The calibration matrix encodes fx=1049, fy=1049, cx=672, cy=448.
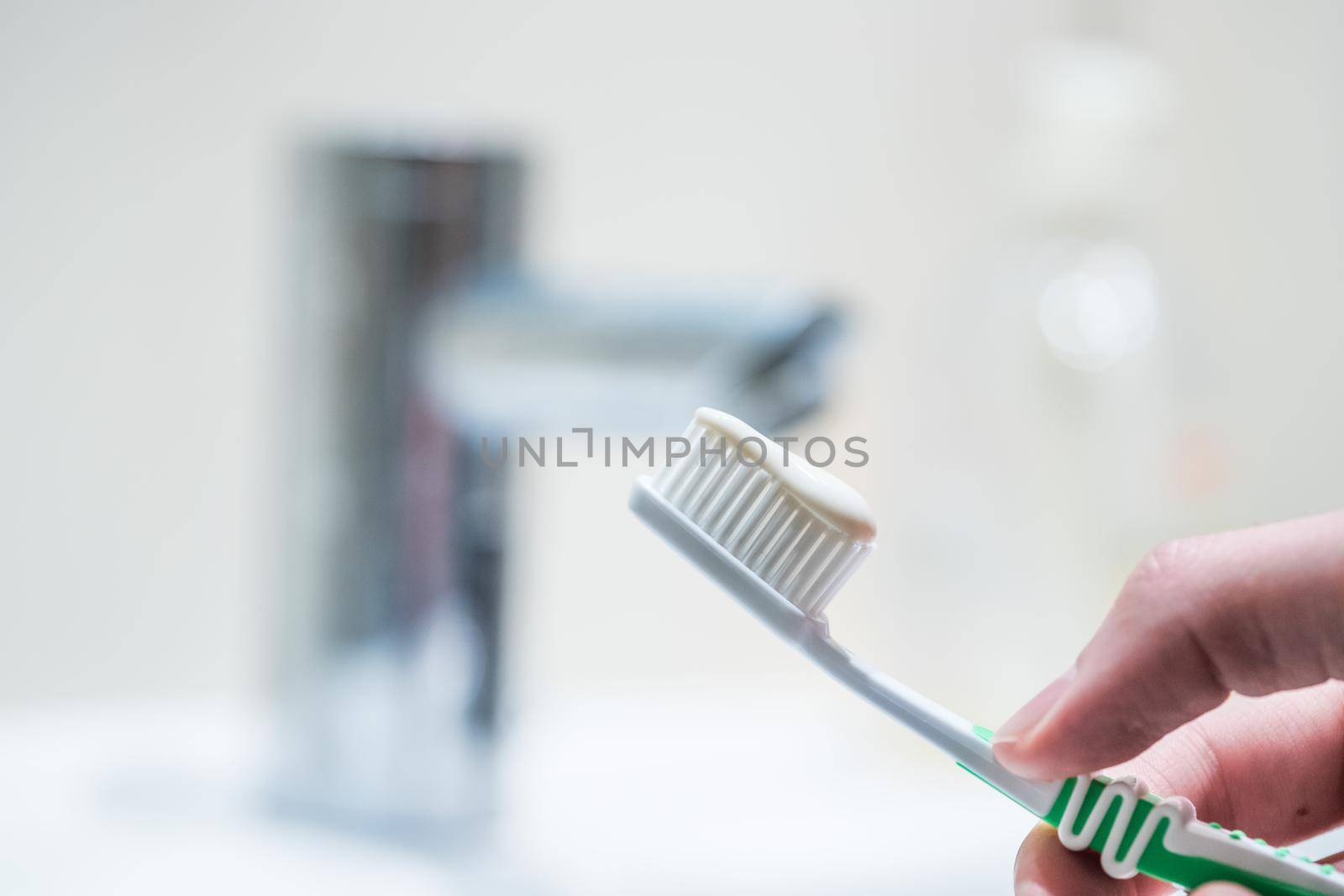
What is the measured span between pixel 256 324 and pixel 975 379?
0.44 meters

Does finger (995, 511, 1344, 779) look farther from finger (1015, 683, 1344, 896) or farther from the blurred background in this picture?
the blurred background

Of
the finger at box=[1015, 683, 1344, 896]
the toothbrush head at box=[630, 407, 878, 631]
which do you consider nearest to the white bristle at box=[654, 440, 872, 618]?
the toothbrush head at box=[630, 407, 878, 631]

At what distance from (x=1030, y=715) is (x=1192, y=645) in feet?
0.14

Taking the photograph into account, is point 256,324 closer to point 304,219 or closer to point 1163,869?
point 304,219

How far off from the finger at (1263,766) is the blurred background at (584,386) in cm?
17

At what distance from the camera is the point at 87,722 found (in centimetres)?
58

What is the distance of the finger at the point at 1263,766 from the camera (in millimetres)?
345

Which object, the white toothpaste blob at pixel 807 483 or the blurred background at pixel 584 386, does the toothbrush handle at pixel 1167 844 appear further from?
the blurred background at pixel 584 386

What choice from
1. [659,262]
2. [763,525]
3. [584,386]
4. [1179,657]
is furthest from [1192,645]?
[659,262]

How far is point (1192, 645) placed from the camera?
253 mm

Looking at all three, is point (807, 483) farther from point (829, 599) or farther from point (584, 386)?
point (584, 386)

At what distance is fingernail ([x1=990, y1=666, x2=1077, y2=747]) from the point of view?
27 cm

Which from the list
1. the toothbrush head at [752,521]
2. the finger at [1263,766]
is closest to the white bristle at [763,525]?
the toothbrush head at [752,521]

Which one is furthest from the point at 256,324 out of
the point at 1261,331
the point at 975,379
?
the point at 1261,331
